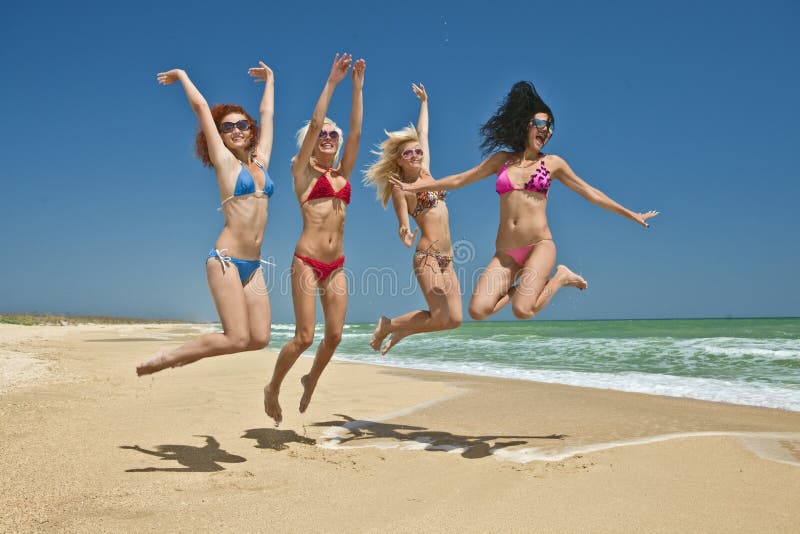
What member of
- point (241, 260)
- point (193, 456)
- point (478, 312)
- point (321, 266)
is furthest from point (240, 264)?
point (478, 312)

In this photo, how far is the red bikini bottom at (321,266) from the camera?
5.61 meters

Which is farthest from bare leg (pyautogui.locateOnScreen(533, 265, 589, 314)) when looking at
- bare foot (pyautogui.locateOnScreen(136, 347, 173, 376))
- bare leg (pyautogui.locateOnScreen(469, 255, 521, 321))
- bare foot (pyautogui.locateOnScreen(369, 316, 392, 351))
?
bare foot (pyautogui.locateOnScreen(136, 347, 173, 376))

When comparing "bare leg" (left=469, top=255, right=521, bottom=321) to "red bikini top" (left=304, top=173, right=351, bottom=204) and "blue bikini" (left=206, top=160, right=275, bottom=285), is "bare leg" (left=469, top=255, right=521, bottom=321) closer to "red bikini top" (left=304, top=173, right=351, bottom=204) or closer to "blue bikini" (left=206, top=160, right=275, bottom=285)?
"red bikini top" (left=304, top=173, right=351, bottom=204)

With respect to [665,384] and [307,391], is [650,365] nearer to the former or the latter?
[665,384]

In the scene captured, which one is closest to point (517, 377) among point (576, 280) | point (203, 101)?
point (576, 280)

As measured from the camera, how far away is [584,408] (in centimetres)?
766

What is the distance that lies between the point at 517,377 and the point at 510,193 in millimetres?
6684

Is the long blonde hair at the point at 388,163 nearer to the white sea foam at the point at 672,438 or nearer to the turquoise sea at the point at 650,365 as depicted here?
the white sea foam at the point at 672,438

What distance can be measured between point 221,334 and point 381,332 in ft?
7.28

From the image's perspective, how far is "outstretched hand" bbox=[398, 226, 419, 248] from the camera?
630cm

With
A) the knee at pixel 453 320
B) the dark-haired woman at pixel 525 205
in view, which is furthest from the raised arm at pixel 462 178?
the knee at pixel 453 320

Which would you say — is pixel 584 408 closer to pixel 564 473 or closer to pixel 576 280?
pixel 576 280

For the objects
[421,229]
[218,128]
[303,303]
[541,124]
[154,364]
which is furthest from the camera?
[421,229]

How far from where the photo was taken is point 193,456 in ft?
17.4
